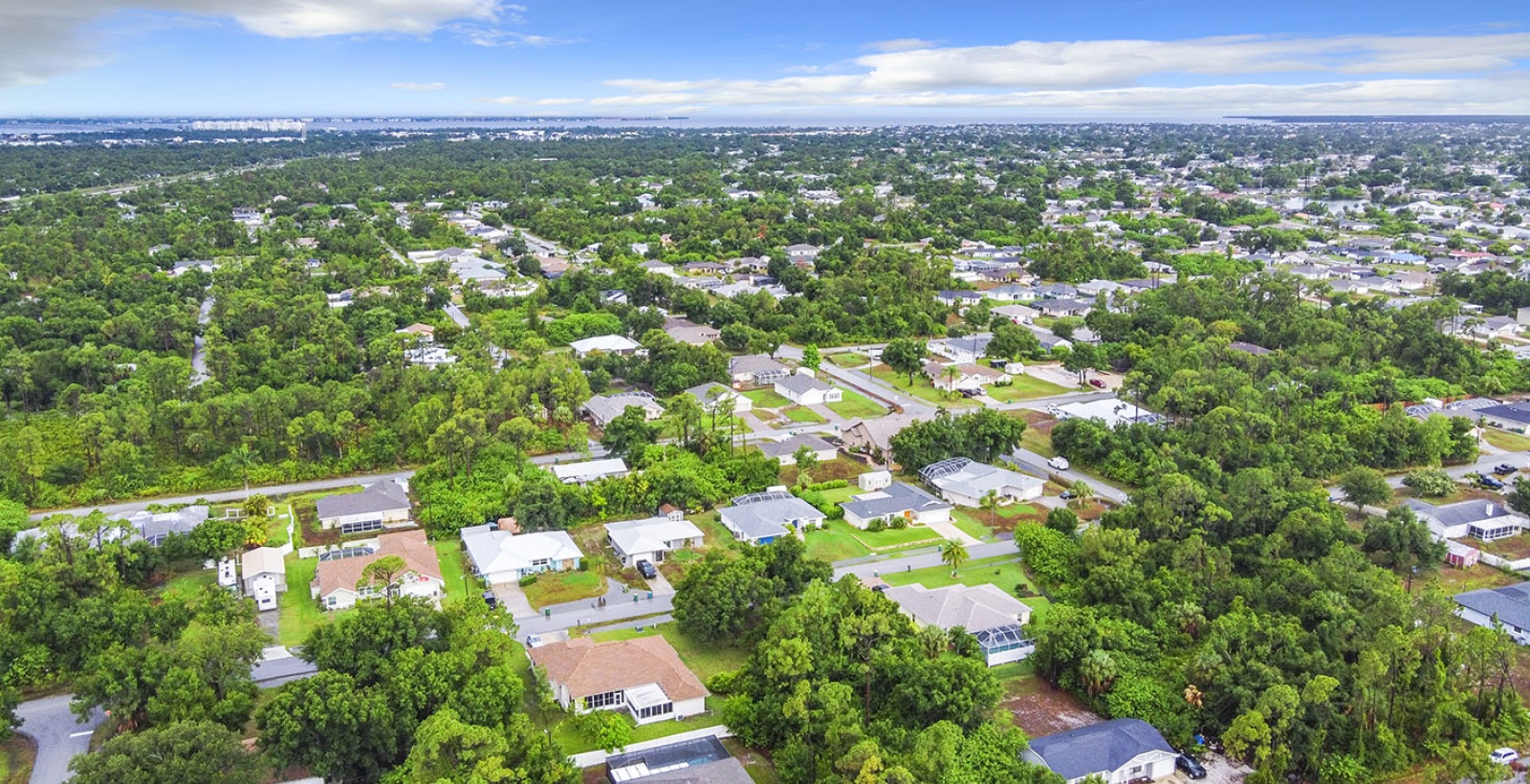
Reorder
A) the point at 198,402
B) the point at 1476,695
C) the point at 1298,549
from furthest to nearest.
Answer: the point at 198,402
the point at 1298,549
the point at 1476,695

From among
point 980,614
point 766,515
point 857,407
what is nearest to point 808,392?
point 857,407

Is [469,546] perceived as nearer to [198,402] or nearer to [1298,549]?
[198,402]

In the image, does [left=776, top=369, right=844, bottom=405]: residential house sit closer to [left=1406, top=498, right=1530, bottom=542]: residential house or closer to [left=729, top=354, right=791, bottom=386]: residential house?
[left=729, top=354, right=791, bottom=386]: residential house

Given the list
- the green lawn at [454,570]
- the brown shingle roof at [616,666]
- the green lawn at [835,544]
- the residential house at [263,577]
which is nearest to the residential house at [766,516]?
the green lawn at [835,544]

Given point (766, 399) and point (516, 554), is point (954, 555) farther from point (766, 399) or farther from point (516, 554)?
point (766, 399)

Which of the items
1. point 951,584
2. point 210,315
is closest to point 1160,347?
point 951,584

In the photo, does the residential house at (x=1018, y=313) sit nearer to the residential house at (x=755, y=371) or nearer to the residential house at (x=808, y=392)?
the residential house at (x=755, y=371)

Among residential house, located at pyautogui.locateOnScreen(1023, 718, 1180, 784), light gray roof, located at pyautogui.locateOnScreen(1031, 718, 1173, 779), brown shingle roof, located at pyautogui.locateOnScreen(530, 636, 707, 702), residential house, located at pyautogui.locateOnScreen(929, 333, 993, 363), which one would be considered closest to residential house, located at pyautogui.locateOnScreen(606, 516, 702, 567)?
brown shingle roof, located at pyautogui.locateOnScreen(530, 636, 707, 702)
